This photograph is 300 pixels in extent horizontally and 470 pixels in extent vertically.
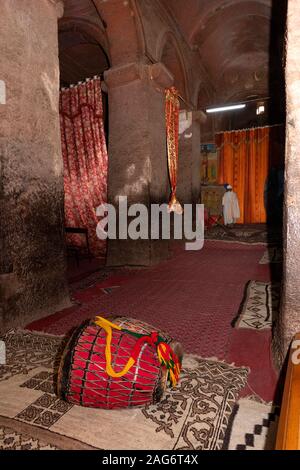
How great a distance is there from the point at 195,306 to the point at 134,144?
3.29 meters

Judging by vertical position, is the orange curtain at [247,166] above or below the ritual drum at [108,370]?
above

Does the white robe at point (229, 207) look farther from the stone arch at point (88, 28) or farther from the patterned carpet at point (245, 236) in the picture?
the stone arch at point (88, 28)

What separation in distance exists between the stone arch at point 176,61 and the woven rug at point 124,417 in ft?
23.4

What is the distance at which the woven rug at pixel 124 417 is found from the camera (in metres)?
1.47

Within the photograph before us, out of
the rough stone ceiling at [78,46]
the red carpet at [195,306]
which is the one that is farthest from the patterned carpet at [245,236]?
the rough stone ceiling at [78,46]

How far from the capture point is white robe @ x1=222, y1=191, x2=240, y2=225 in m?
10.7

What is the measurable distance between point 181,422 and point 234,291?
2464mm

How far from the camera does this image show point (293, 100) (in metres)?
1.75

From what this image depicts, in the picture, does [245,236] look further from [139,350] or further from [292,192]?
[139,350]

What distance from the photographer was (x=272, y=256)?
19.0 feet

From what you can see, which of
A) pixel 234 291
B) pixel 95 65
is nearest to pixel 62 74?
Result: pixel 95 65

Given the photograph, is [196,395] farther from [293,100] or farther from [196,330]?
[293,100]
